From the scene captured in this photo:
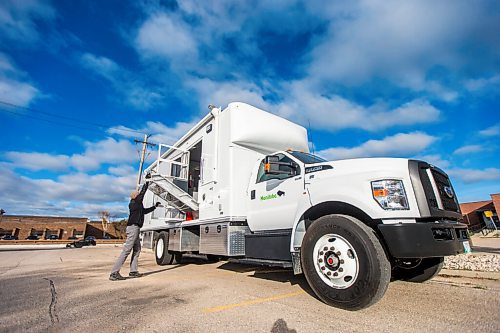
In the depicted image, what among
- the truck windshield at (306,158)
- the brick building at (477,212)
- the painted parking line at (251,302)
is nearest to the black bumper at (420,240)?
the painted parking line at (251,302)

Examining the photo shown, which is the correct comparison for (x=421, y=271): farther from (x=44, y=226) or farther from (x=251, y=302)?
(x=44, y=226)

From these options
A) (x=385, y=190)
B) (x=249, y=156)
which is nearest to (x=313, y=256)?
(x=385, y=190)

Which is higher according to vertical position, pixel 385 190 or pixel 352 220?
pixel 385 190

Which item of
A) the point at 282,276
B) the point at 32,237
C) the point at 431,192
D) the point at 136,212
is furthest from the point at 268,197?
the point at 32,237

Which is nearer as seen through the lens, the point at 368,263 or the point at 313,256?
the point at 368,263

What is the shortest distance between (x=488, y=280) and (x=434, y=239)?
295cm

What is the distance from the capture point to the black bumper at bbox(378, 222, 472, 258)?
2785mm

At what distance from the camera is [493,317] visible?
8.86 ft

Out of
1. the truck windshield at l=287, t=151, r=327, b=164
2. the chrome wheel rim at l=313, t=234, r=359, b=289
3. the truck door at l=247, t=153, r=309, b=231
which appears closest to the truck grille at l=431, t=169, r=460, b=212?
the chrome wheel rim at l=313, t=234, r=359, b=289

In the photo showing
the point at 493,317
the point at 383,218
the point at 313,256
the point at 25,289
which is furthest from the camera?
the point at 25,289

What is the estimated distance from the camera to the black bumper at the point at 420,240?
2.79 metres

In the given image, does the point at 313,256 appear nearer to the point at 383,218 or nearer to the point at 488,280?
the point at 383,218

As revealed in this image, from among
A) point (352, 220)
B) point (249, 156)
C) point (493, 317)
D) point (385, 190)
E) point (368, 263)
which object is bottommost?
point (493, 317)

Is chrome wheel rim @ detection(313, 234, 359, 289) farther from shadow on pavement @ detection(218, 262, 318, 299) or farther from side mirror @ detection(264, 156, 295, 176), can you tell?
side mirror @ detection(264, 156, 295, 176)
